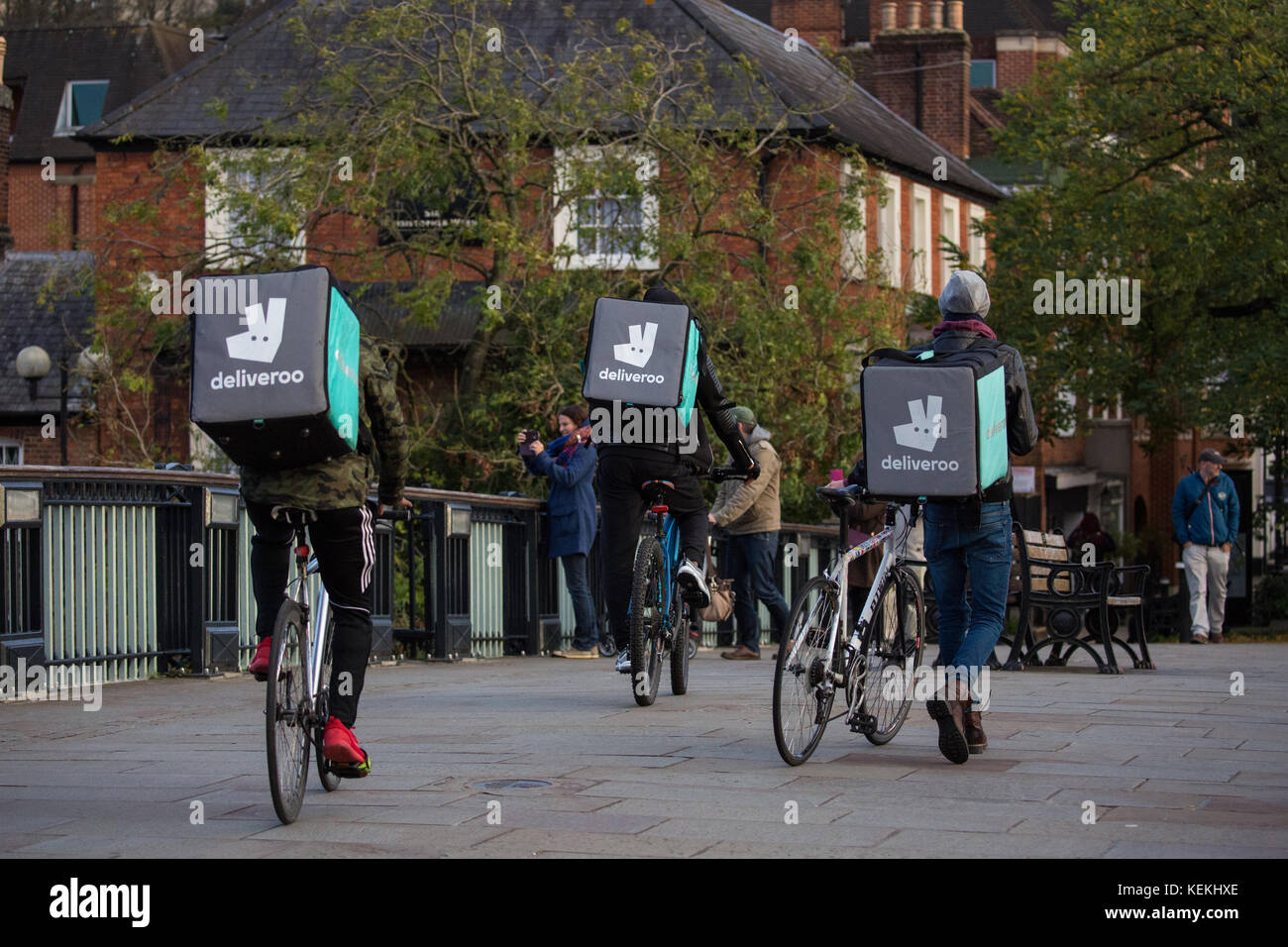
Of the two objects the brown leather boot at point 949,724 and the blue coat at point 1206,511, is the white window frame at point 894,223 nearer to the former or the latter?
the blue coat at point 1206,511

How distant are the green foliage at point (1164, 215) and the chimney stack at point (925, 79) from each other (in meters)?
12.8

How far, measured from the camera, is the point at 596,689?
1115cm

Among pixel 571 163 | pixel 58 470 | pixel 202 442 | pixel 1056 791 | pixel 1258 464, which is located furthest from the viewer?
pixel 1258 464

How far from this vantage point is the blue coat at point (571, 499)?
14.8m

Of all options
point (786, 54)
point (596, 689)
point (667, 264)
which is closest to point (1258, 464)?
point (786, 54)

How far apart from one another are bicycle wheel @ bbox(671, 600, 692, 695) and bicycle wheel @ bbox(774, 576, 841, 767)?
233 centimetres

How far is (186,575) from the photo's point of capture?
11789mm

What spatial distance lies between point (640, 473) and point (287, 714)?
3743mm

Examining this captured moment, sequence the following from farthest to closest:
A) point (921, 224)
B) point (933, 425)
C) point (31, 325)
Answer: point (921, 224), point (31, 325), point (933, 425)

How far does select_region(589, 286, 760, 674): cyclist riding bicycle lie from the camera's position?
31.2 feet

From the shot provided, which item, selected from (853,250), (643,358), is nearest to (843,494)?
(643,358)

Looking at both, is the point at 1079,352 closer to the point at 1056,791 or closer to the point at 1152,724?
the point at 1152,724

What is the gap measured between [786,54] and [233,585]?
30.2 m

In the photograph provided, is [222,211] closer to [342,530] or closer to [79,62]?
[342,530]
